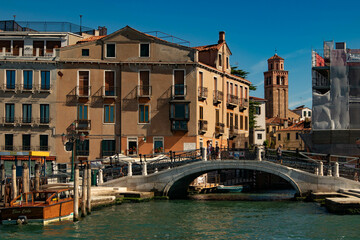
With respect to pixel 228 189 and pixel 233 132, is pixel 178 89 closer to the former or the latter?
pixel 233 132

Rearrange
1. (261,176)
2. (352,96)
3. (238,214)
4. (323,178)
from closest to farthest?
1. (238,214)
2. (323,178)
3. (352,96)
4. (261,176)

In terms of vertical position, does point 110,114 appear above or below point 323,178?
above

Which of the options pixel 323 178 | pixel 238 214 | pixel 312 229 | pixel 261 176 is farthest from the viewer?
pixel 261 176

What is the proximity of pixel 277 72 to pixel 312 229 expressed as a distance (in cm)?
11657

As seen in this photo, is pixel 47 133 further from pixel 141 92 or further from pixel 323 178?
pixel 323 178

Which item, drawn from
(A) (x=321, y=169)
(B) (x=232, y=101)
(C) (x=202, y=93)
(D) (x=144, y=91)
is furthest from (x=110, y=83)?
(A) (x=321, y=169)

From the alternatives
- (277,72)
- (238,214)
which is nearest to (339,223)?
(238,214)

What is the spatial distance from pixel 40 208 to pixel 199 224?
22.5ft

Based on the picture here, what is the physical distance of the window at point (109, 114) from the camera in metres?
44.5

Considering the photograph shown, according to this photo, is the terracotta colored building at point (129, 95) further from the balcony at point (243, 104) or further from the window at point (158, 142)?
the balcony at point (243, 104)

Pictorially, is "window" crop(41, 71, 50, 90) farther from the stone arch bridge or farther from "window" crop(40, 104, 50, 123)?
the stone arch bridge

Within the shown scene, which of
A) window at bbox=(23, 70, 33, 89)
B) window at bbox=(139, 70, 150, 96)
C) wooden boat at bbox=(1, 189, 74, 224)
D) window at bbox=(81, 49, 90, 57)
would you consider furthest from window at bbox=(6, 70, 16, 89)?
wooden boat at bbox=(1, 189, 74, 224)

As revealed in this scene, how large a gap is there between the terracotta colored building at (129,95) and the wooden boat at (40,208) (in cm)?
1845

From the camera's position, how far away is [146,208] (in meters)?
30.1
